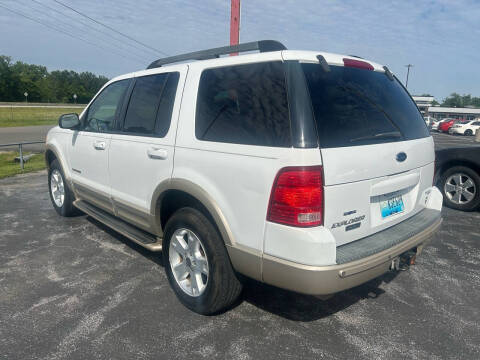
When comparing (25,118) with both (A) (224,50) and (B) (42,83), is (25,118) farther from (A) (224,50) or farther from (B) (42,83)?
(B) (42,83)

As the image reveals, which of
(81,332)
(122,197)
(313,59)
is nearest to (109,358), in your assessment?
(81,332)

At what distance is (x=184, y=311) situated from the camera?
9.77ft

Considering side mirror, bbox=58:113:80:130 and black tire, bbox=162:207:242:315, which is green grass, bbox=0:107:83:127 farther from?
black tire, bbox=162:207:242:315

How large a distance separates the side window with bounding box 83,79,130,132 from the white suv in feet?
1.53

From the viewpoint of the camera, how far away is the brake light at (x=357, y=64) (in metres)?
2.63

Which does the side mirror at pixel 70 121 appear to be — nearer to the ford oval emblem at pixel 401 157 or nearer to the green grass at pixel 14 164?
the ford oval emblem at pixel 401 157

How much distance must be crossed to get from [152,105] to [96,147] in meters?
1.07

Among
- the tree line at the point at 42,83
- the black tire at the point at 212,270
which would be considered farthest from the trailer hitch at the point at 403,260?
the tree line at the point at 42,83

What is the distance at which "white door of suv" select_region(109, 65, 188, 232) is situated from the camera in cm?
307

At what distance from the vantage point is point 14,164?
10.5m

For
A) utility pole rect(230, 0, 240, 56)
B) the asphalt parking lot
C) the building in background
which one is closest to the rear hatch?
the asphalt parking lot

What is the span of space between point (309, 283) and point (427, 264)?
2431 millimetres

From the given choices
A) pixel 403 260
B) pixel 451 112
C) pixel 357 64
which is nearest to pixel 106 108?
pixel 357 64

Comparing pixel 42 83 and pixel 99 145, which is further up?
pixel 42 83
